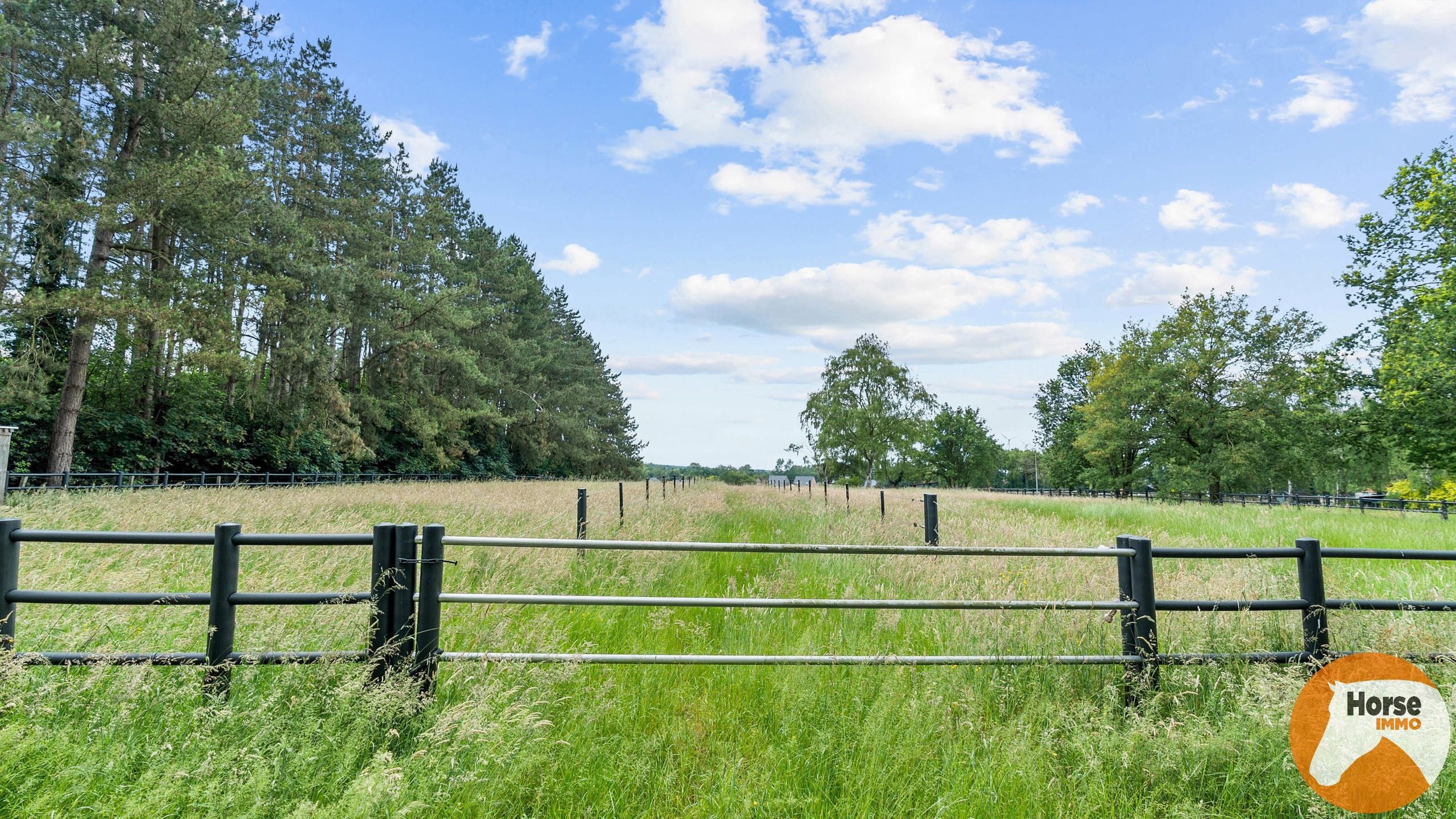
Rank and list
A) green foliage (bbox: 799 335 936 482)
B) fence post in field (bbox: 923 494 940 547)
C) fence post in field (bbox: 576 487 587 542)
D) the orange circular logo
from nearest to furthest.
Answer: the orange circular logo
fence post in field (bbox: 923 494 940 547)
fence post in field (bbox: 576 487 587 542)
green foliage (bbox: 799 335 936 482)

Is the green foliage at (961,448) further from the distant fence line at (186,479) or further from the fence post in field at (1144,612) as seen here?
the fence post in field at (1144,612)

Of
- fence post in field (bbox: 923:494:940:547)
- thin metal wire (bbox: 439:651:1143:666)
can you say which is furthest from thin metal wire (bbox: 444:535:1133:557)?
fence post in field (bbox: 923:494:940:547)

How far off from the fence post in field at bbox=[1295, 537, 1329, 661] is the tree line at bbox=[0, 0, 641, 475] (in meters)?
24.0

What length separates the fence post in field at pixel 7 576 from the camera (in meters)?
3.81

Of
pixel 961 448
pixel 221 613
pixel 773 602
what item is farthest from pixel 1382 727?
pixel 961 448

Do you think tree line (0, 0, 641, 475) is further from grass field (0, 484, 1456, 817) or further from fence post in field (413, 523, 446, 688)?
fence post in field (413, 523, 446, 688)

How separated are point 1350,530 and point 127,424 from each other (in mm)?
37832

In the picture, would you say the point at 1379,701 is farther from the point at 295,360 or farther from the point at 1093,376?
the point at 1093,376

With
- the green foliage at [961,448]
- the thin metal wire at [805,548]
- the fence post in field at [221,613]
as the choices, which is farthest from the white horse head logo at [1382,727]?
the green foliage at [961,448]

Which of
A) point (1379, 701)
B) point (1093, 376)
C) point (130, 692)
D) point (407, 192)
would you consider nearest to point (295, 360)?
point (407, 192)

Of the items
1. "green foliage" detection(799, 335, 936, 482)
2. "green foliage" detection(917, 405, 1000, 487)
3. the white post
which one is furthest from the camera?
"green foliage" detection(917, 405, 1000, 487)

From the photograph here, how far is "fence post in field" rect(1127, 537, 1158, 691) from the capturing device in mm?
4078

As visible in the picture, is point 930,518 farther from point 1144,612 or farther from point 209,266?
point 209,266

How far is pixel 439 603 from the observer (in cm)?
391
